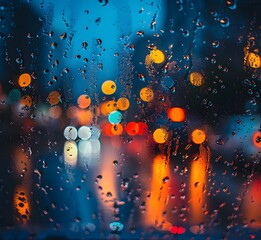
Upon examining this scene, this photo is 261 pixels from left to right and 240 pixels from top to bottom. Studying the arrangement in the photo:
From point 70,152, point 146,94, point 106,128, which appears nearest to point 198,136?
point 146,94

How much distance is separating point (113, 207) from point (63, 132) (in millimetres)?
671

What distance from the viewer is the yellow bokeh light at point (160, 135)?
2.54 metres

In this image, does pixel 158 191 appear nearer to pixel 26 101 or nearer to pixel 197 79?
pixel 197 79

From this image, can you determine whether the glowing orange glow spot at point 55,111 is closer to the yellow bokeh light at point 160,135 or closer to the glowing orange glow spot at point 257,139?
the yellow bokeh light at point 160,135

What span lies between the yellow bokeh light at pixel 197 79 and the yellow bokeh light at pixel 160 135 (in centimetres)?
40

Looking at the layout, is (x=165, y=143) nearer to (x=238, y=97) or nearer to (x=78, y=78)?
(x=238, y=97)

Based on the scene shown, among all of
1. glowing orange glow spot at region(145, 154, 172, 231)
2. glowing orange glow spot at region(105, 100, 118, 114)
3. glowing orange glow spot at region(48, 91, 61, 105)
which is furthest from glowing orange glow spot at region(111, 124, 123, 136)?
glowing orange glow spot at region(48, 91, 61, 105)

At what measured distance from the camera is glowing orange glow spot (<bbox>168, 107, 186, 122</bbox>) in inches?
96.3

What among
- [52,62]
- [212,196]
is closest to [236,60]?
[212,196]

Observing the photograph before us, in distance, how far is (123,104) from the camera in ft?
8.55

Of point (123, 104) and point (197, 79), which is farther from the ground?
point (197, 79)

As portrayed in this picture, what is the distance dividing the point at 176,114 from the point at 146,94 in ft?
0.88

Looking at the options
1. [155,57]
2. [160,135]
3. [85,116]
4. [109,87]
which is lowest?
[160,135]

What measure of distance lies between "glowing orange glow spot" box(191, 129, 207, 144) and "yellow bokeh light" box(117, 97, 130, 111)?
0.52 metres
